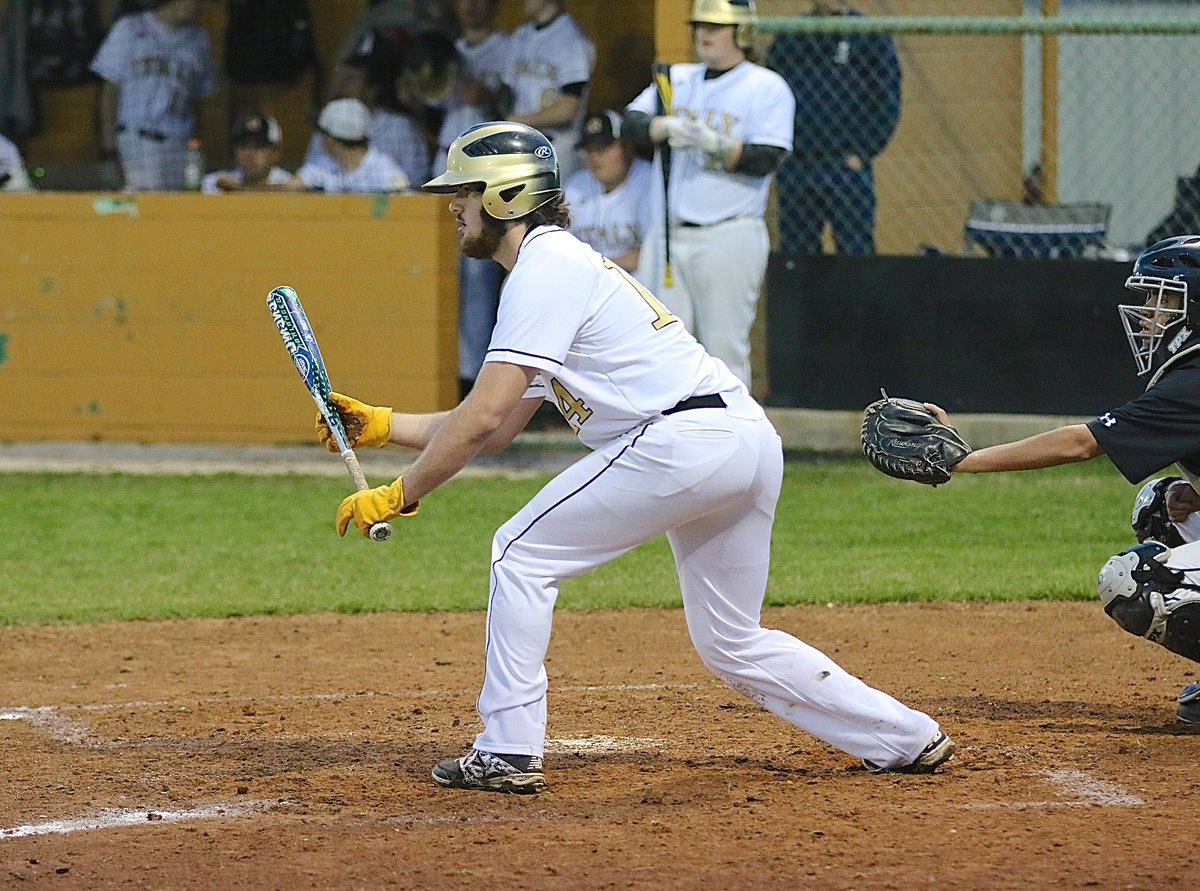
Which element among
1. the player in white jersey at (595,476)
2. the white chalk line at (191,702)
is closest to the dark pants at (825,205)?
the white chalk line at (191,702)

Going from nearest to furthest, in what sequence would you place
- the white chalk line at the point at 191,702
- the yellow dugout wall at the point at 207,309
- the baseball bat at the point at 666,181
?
the white chalk line at the point at 191,702
the baseball bat at the point at 666,181
the yellow dugout wall at the point at 207,309

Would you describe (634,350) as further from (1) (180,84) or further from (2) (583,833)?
(1) (180,84)

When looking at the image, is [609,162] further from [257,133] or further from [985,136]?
[985,136]

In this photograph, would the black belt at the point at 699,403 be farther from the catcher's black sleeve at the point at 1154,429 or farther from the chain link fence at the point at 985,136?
the chain link fence at the point at 985,136

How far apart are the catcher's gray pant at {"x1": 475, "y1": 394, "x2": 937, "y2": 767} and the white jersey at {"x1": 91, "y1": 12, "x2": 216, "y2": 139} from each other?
8.54 meters

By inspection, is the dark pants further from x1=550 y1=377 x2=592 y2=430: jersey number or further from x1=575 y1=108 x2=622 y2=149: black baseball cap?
x1=550 y1=377 x2=592 y2=430: jersey number

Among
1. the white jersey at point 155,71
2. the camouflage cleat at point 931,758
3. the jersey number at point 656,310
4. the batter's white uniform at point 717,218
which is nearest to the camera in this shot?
the jersey number at point 656,310

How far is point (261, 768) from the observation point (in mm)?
5004

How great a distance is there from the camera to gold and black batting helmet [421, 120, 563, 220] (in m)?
4.56

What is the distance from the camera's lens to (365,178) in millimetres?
11328

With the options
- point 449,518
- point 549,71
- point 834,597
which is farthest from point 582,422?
point 549,71

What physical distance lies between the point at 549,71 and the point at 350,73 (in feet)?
5.35

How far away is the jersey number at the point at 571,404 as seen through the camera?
4562 mm

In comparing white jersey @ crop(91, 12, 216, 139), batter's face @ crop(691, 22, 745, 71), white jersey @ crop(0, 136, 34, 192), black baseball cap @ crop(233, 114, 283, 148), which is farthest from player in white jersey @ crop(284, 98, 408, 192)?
batter's face @ crop(691, 22, 745, 71)
